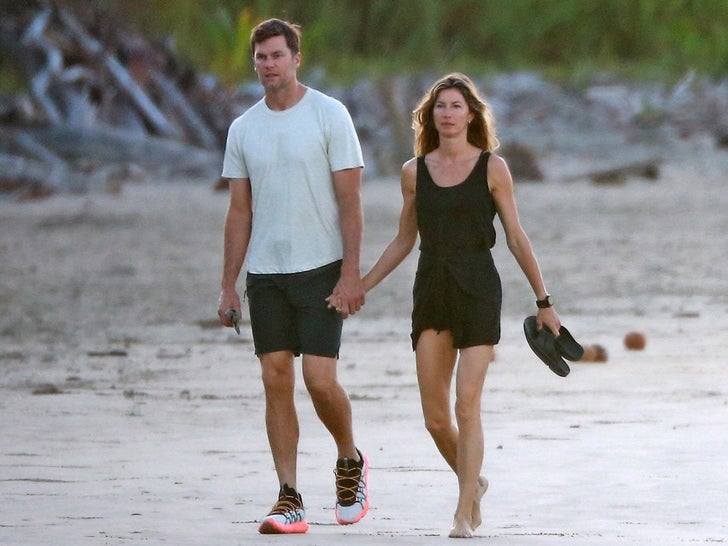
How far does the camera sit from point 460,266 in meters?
6.14

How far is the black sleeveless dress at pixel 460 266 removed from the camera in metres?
6.11

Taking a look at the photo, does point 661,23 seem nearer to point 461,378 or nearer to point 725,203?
point 725,203

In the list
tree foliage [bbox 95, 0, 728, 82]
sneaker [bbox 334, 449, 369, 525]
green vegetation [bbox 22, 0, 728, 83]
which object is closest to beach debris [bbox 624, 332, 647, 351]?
sneaker [bbox 334, 449, 369, 525]

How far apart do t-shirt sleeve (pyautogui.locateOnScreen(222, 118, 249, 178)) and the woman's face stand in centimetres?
66

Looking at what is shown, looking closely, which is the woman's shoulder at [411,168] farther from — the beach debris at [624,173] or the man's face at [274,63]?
the beach debris at [624,173]

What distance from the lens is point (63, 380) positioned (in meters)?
9.83

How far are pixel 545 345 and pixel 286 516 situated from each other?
1.03 metres

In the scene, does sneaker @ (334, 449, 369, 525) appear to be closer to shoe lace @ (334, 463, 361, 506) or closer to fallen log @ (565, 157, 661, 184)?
shoe lace @ (334, 463, 361, 506)

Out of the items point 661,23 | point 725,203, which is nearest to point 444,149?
point 725,203

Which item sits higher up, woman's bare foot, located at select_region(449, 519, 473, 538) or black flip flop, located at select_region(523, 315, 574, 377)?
black flip flop, located at select_region(523, 315, 574, 377)

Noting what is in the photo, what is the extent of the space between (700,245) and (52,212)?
7.55 m

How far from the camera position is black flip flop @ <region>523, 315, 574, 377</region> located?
245 inches

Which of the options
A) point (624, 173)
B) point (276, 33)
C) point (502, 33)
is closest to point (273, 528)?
Answer: point (276, 33)

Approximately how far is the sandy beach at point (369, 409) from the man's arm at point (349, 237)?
0.75m
